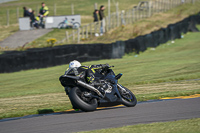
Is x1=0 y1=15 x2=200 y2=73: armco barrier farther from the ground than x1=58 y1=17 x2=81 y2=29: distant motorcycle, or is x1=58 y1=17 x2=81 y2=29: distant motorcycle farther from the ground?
x1=58 y1=17 x2=81 y2=29: distant motorcycle

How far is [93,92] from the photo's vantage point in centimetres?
756

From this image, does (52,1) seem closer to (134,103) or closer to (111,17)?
(111,17)

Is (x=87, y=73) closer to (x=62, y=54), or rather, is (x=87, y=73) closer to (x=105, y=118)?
(x=105, y=118)

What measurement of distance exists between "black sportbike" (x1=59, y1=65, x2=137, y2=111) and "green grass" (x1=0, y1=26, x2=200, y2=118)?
1.37m

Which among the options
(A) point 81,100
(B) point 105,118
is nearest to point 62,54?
(A) point 81,100

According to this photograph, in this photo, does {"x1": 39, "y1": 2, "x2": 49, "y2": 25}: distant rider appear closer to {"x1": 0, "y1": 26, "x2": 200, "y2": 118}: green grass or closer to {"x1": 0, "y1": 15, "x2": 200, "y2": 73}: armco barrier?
{"x1": 0, "y1": 15, "x2": 200, "y2": 73}: armco barrier

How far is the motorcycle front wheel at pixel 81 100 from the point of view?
7172mm

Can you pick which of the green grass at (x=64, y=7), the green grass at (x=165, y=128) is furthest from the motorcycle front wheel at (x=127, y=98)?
the green grass at (x=64, y=7)

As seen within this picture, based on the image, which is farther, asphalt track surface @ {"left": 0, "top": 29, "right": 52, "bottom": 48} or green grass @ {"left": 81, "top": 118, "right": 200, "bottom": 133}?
asphalt track surface @ {"left": 0, "top": 29, "right": 52, "bottom": 48}

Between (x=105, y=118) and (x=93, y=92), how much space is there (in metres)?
0.87

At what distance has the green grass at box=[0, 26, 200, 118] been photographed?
968 cm

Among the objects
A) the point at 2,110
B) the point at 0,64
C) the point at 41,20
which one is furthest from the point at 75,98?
the point at 41,20

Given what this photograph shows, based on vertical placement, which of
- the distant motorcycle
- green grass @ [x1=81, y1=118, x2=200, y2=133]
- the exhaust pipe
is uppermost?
the distant motorcycle

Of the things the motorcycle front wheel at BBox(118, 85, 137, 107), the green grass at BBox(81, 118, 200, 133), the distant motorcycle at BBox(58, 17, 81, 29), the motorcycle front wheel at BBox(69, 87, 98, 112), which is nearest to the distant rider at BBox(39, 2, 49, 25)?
the distant motorcycle at BBox(58, 17, 81, 29)
